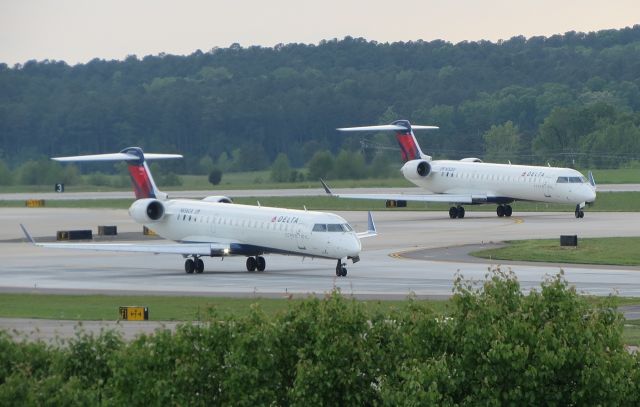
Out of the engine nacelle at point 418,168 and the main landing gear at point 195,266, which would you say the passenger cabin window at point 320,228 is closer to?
the main landing gear at point 195,266

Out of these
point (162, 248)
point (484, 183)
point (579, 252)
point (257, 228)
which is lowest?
point (579, 252)

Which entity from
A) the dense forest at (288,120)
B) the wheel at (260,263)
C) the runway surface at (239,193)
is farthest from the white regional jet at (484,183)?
the dense forest at (288,120)

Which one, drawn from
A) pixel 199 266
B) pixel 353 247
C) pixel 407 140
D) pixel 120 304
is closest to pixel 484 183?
pixel 407 140

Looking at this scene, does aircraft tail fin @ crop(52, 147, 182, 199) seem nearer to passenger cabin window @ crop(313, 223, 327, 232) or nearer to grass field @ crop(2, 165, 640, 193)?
passenger cabin window @ crop(313, 223, 327, 232)

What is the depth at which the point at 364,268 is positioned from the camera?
54750 millimetres

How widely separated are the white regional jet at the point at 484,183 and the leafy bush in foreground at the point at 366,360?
177ft

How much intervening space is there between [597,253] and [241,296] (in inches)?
762

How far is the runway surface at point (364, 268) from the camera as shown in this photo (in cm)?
4700

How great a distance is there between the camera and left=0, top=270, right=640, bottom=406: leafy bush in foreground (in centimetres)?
1948

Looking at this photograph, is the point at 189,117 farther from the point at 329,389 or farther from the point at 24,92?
the point at 329,389

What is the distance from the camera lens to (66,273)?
54.8 metres

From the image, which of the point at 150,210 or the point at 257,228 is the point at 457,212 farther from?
the point at 257,228

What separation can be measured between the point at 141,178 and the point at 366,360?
3956cm

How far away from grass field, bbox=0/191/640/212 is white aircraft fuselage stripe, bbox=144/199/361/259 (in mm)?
29525
